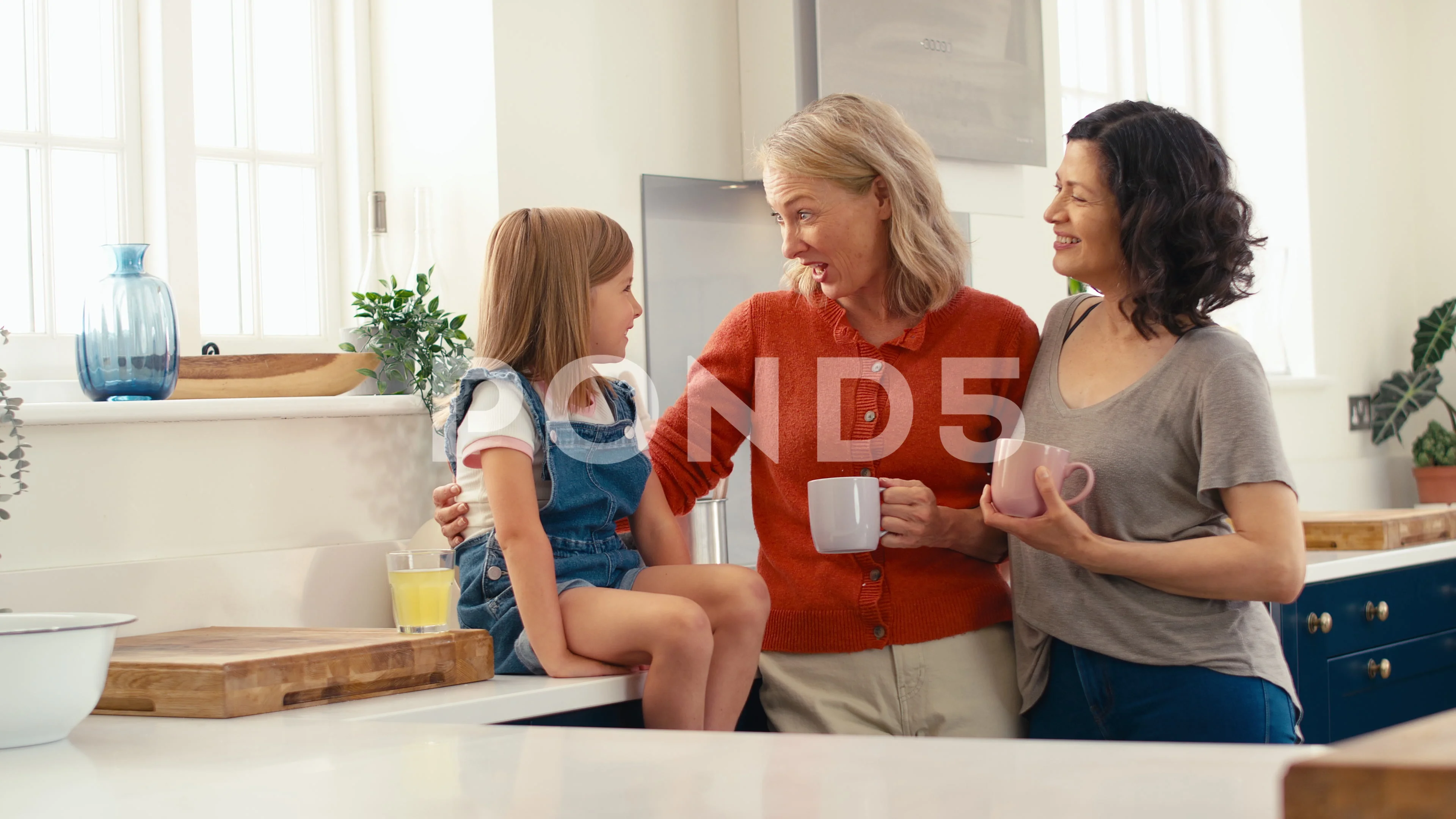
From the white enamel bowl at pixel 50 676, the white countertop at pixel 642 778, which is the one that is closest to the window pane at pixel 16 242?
the white enamel bowl at pixel 50 676

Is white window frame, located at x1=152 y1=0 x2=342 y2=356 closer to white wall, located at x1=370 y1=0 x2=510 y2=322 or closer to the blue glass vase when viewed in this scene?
white wall, located at x1=370 y1=0 x2=510 y2=322

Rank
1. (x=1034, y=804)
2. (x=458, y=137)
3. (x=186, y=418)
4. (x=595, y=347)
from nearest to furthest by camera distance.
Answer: (x=1034, y=804)
(x=595, y=347)
(x=186, y=418)
(x=458, y=137)

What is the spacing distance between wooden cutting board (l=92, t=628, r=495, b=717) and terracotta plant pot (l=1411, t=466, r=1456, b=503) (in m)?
3.35

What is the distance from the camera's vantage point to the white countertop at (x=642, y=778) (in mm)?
576

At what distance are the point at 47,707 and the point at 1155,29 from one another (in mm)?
3958

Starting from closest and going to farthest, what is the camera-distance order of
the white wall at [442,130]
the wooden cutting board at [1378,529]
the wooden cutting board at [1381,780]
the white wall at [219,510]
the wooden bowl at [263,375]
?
1. the wooden cutting board at [1381,780]
2. the white wall at [219,510]
3. the wooden bowl at [263,375]
4. the white wall at [442,130]
5. the wooden cutting board at [1378,529]

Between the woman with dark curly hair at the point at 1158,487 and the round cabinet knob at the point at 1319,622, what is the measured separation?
39.9 inches

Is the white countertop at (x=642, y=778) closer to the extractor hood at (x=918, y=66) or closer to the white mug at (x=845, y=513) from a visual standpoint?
the white mug at (x=845, y=513)

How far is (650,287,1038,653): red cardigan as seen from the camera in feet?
4.87

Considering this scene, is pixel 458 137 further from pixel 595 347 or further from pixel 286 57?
pixel 595 347

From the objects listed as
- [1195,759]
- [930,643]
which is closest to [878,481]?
[930,643]

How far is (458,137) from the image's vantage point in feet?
7.14

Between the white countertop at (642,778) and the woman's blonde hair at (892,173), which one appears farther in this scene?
the woman's blonde hair at (892,173)

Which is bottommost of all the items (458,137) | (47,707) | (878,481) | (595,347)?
(47,707)
